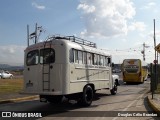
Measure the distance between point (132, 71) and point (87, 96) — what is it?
2375 centimetres

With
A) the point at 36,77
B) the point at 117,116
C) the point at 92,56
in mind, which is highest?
the point at 92,56

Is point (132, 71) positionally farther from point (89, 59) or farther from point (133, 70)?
point (89, 59)

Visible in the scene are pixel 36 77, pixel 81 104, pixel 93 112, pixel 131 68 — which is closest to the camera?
pixel 93 112

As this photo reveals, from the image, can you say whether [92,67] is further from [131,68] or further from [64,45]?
[131,68]

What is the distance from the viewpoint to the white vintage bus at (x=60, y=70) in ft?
43.0

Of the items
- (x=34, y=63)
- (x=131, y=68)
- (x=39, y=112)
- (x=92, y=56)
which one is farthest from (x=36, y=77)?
(x=131, y=68)

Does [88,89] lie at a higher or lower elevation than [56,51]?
lower

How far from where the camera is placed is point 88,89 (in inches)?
597

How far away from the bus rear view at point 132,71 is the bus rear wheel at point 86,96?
23127mm

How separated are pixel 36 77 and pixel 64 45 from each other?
199 cm

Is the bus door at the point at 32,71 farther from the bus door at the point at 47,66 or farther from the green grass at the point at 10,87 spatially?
the green grass at the point at 10,87

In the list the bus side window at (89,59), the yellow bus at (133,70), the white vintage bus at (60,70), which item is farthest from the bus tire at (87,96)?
the yellow bus at (133,70)

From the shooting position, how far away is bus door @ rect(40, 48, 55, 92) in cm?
1327

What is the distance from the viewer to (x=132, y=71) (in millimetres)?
38031
